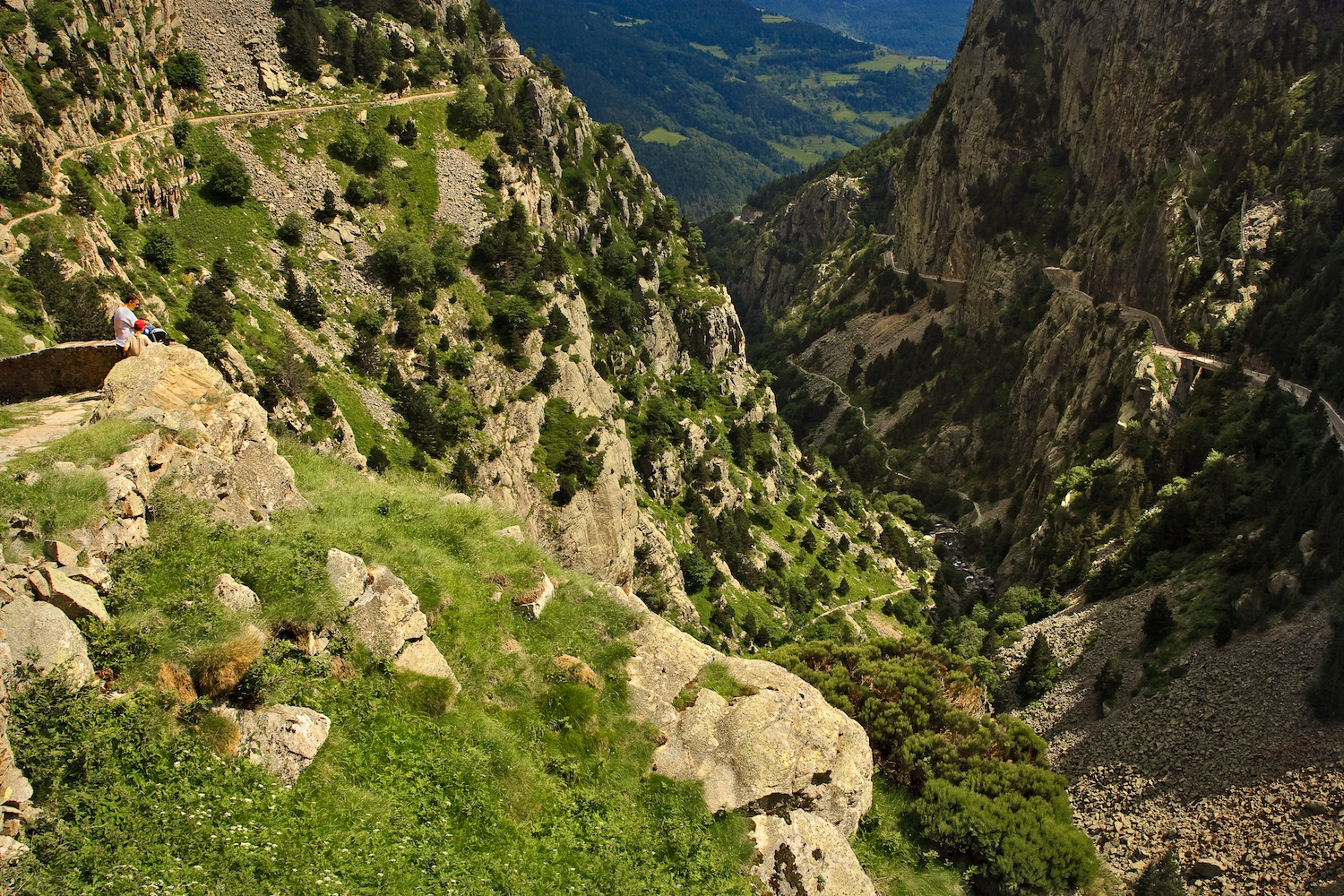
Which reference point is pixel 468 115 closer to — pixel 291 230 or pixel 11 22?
pixel 291 230

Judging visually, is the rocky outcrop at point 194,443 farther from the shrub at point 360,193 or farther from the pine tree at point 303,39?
the pine tree at point 303,39

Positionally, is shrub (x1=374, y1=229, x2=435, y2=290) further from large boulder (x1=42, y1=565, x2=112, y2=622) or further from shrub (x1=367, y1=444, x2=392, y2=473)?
large boulder (x1=42, y1=565, x2=112, y2=622)

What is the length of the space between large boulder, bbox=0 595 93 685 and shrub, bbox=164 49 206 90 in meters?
56.1

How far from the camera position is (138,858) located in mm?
11516

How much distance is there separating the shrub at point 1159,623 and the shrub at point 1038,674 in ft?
22.1

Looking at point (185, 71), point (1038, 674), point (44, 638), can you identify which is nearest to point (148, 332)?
point (44, 638)

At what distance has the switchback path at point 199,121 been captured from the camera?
33344 millimetres

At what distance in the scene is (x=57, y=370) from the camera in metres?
23.2

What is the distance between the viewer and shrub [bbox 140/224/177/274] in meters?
42.7

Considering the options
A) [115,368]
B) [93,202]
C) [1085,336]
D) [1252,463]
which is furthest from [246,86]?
[1085,336]

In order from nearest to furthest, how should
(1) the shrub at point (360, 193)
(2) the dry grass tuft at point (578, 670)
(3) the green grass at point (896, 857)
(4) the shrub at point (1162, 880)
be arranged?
(2) the dry grass tuft at point (578, 670)
(3) the green grass at point (896, 857)
(4) the shrub at point (1162, 880)
(1) the shrub at point (360, 193)

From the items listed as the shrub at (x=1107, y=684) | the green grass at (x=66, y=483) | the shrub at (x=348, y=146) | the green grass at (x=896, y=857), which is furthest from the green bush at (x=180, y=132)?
the shrub at (x=1107, y=684)

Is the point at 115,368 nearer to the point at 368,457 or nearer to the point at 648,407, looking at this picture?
the point at 368,457

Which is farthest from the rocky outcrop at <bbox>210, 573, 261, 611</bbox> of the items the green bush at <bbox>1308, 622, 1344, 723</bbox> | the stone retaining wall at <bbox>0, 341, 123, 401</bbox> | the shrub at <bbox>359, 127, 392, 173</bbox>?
the shrub at <bbox>359, 127, 392, 173</bbox>
